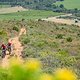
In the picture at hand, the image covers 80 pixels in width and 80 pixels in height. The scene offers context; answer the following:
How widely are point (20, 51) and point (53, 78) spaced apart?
966 inches

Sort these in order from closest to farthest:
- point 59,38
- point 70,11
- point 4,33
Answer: point 4,33 → point 59,38 → point 70,11

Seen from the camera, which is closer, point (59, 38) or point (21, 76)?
point (21, 76)

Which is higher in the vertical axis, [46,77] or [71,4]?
[46,77]

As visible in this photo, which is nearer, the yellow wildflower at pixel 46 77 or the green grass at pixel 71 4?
the yellow wildflower at pixel 46 77

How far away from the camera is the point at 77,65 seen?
946 inches

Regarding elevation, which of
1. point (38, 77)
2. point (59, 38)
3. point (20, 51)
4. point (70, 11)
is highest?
point (38, 77)

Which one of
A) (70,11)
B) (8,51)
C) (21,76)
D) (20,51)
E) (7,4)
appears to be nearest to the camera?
(21,76)

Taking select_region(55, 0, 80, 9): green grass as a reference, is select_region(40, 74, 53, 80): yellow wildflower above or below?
above

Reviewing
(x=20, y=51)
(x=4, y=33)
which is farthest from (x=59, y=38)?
(x=20, y=51)

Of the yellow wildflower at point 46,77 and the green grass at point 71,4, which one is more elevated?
the yellow wildflower at point 46,77

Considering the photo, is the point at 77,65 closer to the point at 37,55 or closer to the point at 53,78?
the point at 37,55

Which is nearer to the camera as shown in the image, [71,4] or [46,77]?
[46,77]

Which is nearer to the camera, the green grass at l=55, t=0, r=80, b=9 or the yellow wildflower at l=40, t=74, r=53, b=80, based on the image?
the yellow wildflower at l=40, t=74, r=53, b=80

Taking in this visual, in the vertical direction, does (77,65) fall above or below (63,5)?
above
